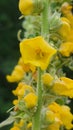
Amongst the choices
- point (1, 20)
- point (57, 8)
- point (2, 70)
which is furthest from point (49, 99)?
point (1, 20)

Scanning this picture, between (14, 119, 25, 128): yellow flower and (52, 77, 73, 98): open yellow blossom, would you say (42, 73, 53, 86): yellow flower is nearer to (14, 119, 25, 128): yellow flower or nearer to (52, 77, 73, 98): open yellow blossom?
(52, 77, 73, 98): open yellow blossom

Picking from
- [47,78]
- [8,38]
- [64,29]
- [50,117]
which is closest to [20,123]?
[50,117]

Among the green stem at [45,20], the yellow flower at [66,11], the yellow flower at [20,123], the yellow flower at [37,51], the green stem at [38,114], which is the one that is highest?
the green stem at [45,20]

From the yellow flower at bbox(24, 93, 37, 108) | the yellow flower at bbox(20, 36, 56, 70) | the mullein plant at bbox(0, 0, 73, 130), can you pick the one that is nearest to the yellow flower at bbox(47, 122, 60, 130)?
the mullein plant at bbox(0, 0, 73, 130)

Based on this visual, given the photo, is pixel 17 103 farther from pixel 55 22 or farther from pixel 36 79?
pixel 55 22

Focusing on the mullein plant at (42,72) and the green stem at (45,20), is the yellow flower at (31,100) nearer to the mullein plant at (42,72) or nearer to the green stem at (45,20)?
the mullein plant at (42,72)

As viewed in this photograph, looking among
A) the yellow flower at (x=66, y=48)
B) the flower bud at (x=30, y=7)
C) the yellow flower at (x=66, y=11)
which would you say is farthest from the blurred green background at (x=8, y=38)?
the flower bud at (x=30, y=7)
